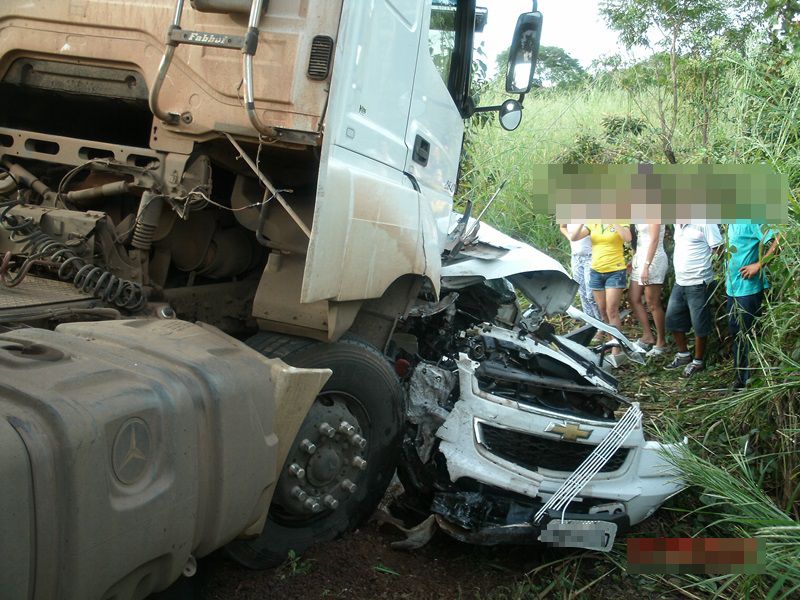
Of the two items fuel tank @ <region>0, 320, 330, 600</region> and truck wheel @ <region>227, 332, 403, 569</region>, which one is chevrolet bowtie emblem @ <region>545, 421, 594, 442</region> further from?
fuel tank @ <region>0, 320, 330, 600</region>

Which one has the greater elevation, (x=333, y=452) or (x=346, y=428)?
(x=346, y=428)

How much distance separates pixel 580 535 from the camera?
3.17 metres

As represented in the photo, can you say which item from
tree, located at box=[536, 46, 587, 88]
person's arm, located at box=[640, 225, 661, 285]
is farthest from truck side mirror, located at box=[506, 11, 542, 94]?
tree, located at box=[536, 46, 587, 88]

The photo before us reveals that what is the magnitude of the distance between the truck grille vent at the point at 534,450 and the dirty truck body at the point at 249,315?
13 millimetres

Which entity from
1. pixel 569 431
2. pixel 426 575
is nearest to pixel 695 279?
pixel 569 431

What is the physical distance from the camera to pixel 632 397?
5.41m

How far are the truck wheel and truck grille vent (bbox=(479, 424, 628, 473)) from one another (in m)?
0.47

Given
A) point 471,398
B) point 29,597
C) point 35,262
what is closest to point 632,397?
point 471,398

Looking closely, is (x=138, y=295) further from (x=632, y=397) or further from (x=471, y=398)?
(x=632, y=397)

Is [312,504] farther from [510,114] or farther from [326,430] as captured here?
[510,114]

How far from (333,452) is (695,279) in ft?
12.2

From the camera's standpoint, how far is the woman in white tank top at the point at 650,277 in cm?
596

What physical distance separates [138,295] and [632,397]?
12.9ft

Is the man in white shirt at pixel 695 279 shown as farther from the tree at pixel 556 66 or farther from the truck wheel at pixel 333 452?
the tree at pixel 556 66
